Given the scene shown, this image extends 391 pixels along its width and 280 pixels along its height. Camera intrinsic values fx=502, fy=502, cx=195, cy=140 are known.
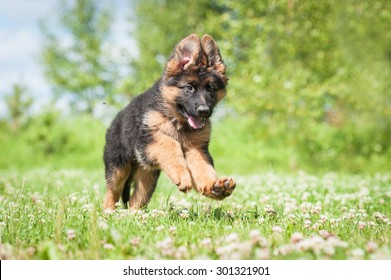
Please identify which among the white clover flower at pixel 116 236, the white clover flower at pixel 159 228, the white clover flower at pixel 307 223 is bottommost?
the white clover flower at pixel 116 236

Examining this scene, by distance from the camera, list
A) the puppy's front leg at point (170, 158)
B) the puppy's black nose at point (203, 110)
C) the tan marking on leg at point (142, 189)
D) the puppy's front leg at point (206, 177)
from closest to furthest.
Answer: the puppy's front leg at point (206, 177), the puppy's front leg at point (170, 158), the puppy's black nose at point (203, 110), the tan marking on leg at point (142, 189)

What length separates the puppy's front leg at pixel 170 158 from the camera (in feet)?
14.2

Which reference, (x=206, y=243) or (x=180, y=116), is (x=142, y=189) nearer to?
(x=180, y=116)

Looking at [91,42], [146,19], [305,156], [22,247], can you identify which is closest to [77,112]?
[91,42]

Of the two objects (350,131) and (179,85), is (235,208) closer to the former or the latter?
(179,85)

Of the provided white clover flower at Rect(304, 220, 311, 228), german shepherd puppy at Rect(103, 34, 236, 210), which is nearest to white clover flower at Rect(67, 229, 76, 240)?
german shepherd puppy at Rect(103, 34, 236, 210)

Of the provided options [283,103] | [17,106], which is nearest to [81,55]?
[17,106]

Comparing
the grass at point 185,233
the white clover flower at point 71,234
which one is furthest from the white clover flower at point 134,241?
the white clover flower at point 71,234

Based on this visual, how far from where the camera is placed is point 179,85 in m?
5.05

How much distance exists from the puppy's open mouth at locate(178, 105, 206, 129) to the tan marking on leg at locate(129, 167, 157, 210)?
96 centimetres

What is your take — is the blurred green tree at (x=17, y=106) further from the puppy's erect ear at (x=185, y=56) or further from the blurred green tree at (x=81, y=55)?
the puppy's erect ear at (x=185, y=56)

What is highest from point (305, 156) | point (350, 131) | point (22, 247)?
point (350, 131)

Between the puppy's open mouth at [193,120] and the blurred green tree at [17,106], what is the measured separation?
49.4ft
